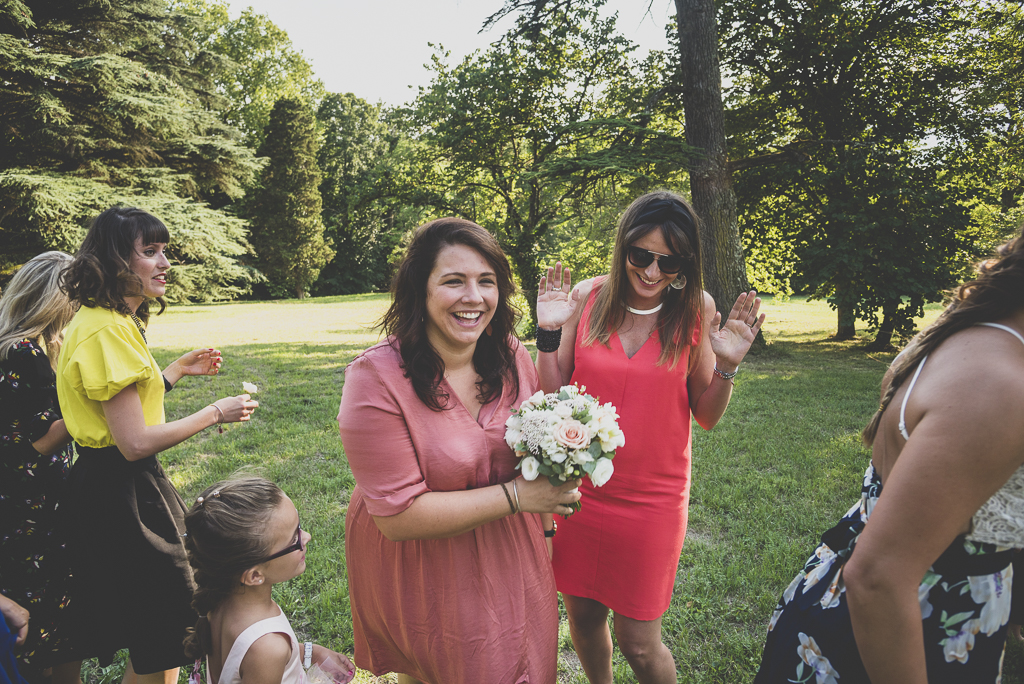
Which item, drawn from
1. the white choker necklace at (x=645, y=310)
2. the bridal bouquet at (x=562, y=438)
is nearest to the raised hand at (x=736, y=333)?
the white choker necklace at (x=645, y=310)

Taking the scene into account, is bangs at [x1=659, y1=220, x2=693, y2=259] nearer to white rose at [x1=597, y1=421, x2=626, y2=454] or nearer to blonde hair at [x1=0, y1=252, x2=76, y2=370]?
white rose at [x1=597, y1=421, x2=626, y2=454]

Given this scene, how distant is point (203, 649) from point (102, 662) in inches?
37.7

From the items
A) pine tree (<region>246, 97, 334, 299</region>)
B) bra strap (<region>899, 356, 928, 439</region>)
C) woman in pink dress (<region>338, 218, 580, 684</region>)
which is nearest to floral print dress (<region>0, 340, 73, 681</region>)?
woman in pink dress (<region>338, 218, 580, 684</region>)

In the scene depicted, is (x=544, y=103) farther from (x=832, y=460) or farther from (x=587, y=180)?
(x=832, y=460)

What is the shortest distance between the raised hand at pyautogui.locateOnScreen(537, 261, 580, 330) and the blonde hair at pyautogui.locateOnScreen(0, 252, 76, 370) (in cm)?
242

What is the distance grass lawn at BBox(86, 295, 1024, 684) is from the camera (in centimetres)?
340

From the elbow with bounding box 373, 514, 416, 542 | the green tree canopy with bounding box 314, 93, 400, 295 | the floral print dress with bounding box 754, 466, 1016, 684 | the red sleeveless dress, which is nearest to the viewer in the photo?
the floral print dress with bounding box 754, 466, 1016, 684

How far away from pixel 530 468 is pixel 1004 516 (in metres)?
1.24

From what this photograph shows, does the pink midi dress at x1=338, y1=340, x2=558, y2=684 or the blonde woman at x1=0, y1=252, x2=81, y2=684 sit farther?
the blonde woman at x1=0, y1=252, x2=81, y2=684

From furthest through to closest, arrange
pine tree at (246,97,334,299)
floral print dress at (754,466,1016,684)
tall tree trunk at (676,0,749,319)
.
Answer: pine tree at (246,97,334,299) → tall tree trunk at (676,0,749,319) → floral print dress at (754,466,1016,684)

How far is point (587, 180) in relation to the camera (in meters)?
11.5

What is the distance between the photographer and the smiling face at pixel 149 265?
2.46 m

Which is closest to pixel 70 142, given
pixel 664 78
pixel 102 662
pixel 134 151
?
pixel 134 151

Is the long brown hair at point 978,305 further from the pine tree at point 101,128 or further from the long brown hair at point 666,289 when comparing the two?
Result: the pine tree at point 101,128
